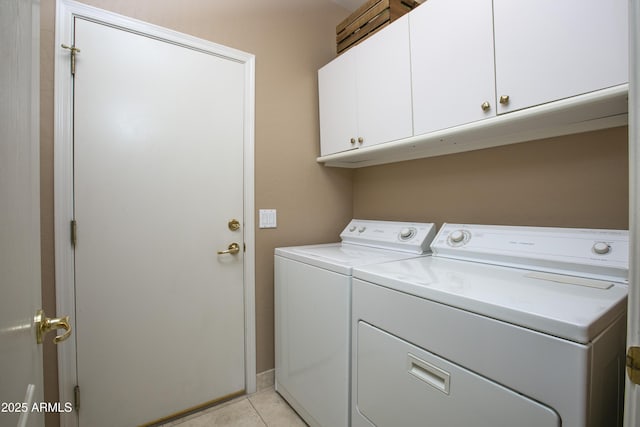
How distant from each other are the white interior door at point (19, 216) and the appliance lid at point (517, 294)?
940 millimetres

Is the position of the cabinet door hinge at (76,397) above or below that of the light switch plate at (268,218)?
below

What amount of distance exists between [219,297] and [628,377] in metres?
1.71

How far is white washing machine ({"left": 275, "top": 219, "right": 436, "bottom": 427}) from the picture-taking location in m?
1.27

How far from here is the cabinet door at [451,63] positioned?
1.17 m

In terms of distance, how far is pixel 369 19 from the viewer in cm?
172

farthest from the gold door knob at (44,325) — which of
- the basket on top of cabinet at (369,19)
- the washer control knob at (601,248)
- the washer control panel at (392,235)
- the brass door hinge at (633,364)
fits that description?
the basket on top of cabinet at (369,19)

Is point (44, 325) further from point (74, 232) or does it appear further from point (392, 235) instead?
point (392, 235)

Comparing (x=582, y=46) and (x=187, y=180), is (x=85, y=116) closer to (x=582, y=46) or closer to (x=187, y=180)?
(x=187, y=180)

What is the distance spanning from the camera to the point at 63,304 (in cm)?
134

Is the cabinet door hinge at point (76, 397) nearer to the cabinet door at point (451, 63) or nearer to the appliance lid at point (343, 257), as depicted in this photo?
the appliance lid at point (343, 257)

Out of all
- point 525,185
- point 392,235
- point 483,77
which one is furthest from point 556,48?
point 392,235

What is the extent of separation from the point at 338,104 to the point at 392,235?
922 mm

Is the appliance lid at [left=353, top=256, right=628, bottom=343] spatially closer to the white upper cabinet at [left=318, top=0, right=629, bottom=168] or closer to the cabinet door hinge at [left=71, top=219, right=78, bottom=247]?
the white upper cabinet at [left=318, top=0, right=629, bottom=168]

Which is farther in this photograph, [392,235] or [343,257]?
[392,235]
